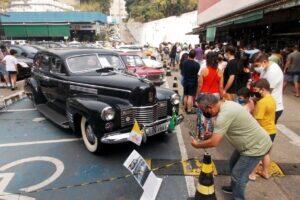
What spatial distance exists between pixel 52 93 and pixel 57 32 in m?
62.8

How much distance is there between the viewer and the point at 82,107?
6.09 m

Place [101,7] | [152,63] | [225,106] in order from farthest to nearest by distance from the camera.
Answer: [101,7] < [152,63] < [225,106]

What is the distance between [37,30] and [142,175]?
68054 millimetres

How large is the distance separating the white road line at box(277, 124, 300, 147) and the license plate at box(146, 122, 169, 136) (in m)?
2.89

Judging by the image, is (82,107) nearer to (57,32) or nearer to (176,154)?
(176,154)

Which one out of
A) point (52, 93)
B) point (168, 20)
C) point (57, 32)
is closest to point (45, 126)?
point (52, 93)

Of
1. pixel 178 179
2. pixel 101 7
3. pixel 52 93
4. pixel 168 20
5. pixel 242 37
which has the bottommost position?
pixel 178 179

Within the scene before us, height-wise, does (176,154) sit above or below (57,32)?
below

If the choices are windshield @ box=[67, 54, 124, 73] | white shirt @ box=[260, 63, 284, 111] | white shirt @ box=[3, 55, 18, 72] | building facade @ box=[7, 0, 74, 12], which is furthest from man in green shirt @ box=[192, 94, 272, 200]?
building facade @ box=[7, 0, 74, 12]

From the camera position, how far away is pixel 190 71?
28.4ft

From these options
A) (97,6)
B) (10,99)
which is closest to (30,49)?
(10,99)

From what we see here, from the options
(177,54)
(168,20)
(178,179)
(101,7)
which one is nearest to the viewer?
(178,179)

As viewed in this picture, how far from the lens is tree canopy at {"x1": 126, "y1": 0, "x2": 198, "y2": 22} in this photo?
6438 centimetres

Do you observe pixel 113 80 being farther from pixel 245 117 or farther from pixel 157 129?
pixel 245 117
